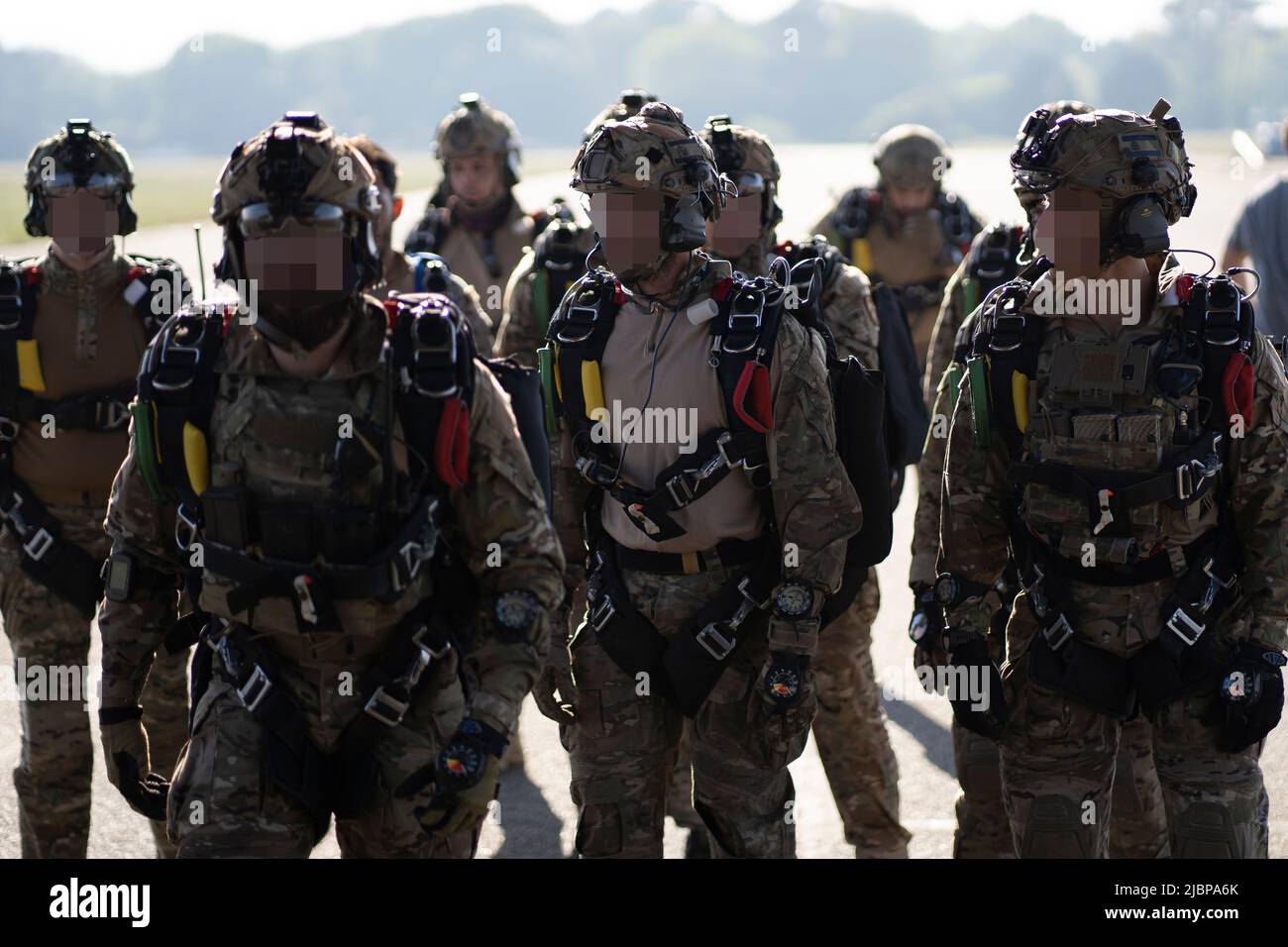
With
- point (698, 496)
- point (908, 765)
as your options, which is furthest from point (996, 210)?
point (698, 496)

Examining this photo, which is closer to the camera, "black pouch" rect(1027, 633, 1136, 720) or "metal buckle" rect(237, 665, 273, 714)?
"metal buckle" rect(237, 665, 273, 714)

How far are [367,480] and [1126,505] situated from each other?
6.83 ft

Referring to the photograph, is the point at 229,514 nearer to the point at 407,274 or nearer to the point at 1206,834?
the point at 1206,834

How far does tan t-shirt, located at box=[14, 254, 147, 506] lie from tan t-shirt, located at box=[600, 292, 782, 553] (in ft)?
6.28

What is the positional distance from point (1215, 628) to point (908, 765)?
9.19 ft

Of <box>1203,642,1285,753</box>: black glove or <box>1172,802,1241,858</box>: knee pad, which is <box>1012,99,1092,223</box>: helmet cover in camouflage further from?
<box>1172,802,1241,858</box>: knee pad

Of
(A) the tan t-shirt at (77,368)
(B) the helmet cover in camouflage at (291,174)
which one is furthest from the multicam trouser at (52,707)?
(B) the helmet cover in camouflage at (291,174)

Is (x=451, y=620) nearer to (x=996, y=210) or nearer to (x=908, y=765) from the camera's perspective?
(x=908, y=765)

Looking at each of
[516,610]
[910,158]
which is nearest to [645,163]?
[516,610]

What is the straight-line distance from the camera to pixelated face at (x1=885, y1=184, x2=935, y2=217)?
1012 cm

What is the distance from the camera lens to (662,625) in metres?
4.67

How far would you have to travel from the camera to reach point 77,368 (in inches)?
218

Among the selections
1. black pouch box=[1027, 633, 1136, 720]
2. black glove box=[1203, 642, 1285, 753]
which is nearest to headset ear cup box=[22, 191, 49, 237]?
black pouch box=[1027, 633, 1136, 720]

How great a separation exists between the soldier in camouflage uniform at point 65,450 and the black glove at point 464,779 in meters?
2.25
